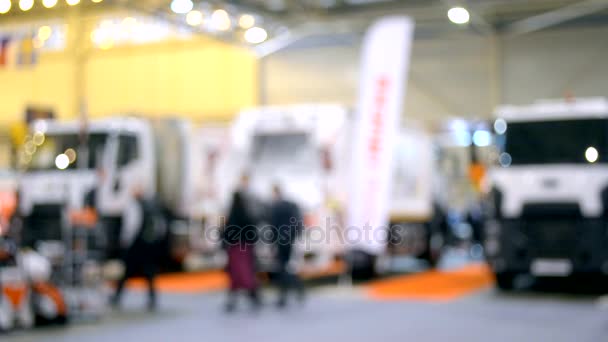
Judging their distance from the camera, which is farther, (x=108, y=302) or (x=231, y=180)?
(x=231, y=180)

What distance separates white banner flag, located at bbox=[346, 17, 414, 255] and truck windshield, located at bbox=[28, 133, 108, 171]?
6205mm

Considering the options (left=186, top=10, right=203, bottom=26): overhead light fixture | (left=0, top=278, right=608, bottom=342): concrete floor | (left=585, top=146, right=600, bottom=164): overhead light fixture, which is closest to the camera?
(left=0, top=278, right=608, bottom=342): concrete floor

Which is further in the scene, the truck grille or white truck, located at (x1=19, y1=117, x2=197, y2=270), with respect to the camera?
white truck, located at (x1=19, y1=117, x2=197, y2=270)

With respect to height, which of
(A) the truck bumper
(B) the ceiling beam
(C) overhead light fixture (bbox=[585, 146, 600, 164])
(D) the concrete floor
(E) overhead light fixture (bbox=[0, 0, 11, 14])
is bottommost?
(D) the concrete floor

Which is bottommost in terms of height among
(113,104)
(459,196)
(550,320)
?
(550,320)

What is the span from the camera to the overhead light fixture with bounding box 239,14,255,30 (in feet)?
72.3

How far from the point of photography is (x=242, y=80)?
2898 cm

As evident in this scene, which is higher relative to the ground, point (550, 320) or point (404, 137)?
point (404, 137)

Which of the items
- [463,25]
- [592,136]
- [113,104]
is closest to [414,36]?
[463,25]

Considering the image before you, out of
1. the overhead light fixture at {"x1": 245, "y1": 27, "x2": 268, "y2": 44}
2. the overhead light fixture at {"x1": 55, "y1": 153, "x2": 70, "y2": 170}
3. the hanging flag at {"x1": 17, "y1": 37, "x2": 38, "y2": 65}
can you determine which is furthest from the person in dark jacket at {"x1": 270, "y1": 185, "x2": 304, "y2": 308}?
the overhead light fixture at {"x1": 245, "y1": 27, "x2": 268, "y2": 44}

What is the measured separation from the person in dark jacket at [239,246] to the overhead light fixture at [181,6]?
311 inches

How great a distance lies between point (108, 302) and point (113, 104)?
18.1m

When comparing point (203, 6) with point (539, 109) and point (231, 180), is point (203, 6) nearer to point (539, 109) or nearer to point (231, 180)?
point (231, 180)

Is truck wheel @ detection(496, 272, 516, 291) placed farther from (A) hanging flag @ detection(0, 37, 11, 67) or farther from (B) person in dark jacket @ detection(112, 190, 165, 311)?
(A) hanging flag @ detection(0, 37, 11, 67)
